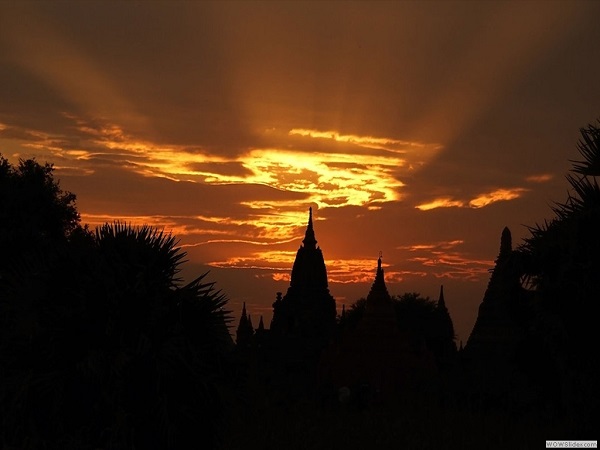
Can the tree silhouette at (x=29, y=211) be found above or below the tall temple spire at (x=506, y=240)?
below

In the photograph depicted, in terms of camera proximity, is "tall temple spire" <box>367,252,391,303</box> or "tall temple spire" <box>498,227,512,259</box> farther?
"tall temple spire" <box>367,252,391,303</box>

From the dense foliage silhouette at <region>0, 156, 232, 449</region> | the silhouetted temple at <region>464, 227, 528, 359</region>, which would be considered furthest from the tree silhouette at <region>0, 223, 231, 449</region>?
the silhouetted temple at <region>464, 227, 528, 359</region>

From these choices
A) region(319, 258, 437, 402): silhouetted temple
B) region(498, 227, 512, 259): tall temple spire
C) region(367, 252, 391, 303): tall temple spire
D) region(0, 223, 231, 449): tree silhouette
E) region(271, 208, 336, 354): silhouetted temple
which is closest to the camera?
region(0, 223, 231, 449): tree silhouette

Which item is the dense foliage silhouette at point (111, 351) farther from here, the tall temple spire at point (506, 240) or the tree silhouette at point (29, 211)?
the tall temple spire at point (506, 240)

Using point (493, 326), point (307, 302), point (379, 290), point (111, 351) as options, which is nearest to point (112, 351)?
point (111, 351)

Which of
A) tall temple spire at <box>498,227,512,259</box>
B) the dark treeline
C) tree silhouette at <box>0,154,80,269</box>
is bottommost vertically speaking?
the dark treeline

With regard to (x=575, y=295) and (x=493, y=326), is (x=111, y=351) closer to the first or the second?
Answer: (x=575, y=295)

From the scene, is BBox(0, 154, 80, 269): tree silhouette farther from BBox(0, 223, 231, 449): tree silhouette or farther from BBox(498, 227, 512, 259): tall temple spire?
BBox(498, 227, 512, 259): tall temple spire

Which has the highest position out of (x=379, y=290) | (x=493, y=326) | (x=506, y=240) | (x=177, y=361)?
(x=506, y=240)

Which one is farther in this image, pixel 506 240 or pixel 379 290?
pixel 379 290

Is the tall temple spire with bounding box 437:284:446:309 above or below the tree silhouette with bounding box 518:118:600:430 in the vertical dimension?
above

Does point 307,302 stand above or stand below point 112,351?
above

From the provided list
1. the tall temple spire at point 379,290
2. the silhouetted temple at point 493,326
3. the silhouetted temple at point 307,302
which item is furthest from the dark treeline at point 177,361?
the silhouetted temple at point 307,302

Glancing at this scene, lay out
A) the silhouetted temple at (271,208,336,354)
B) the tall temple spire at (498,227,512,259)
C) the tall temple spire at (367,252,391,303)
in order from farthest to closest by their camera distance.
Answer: the silhouetted temple at (271,208,336,354), the tall temple spire at (367,252,391,303), the tall temple spire at (498,227,512,259)
